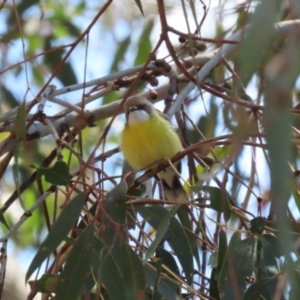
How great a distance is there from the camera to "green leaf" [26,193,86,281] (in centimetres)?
117

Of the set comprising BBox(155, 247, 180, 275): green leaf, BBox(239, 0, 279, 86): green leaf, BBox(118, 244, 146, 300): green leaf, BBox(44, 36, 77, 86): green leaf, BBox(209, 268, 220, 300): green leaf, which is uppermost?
BBox(44, 36, 77, 86): green leaf

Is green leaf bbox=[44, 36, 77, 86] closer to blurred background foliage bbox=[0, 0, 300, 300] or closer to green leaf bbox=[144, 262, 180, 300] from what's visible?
blurred background foliage bbox=[0, 0, 300, 300]

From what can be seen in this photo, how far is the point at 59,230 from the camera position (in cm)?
119

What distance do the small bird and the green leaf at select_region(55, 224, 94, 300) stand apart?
1.06 meters

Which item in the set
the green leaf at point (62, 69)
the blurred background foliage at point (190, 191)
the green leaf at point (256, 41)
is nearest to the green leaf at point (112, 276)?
the blurred background foliage at point (190, 191)

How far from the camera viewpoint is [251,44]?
62cm

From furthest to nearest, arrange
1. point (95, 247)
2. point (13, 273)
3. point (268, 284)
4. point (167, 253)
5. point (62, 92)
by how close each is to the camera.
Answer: point (13, 273), point (62, 92), point (167, 253), point (268, 284), point (95, 247)

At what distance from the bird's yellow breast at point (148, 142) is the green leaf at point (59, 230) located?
1.05 meters

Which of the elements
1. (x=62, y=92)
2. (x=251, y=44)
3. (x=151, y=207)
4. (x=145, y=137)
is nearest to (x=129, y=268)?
(x=151, y=207)

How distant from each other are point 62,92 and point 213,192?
499 mm

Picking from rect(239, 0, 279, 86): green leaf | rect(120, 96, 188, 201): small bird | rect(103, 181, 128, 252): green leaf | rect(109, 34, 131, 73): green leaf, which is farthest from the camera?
rect(109, 34, 131, 73): green leaf

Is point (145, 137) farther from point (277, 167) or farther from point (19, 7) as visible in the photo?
point (277, 167)

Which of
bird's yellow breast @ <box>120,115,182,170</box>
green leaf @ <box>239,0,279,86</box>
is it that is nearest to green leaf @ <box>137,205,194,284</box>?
green leaf @ <box>239,0,279,86</box>

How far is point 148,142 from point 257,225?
1.04m
